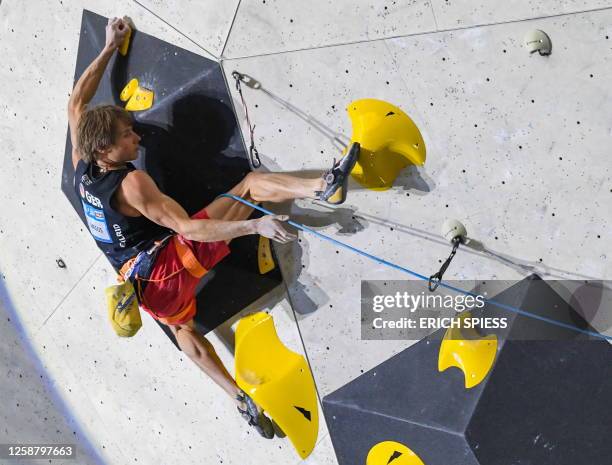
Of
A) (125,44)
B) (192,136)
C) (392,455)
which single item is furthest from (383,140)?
(125,44)

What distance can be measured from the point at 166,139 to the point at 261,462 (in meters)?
1.31

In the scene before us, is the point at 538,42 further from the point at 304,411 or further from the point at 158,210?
the point at 304,411

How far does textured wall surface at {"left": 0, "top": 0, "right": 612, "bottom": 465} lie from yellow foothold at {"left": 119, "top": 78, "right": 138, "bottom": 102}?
21cm

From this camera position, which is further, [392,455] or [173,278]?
[173,278]

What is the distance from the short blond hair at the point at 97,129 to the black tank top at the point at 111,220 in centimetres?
9

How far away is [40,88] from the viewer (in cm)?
375

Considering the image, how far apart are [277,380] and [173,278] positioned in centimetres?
53

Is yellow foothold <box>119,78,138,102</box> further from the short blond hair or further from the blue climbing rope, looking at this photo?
the blue climbing rope

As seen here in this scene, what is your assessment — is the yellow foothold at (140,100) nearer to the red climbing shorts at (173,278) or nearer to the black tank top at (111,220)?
the black tank top at (111,220)

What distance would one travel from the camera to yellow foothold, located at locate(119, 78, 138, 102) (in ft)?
11.5

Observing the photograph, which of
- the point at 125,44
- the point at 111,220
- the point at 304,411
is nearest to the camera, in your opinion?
the point at 111,220

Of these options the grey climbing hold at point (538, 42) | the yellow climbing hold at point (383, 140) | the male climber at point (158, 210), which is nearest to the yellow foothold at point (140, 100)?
the male climber at point (158, 210)

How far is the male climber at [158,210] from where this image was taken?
10.0 feet

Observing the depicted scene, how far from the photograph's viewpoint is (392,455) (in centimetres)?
289
